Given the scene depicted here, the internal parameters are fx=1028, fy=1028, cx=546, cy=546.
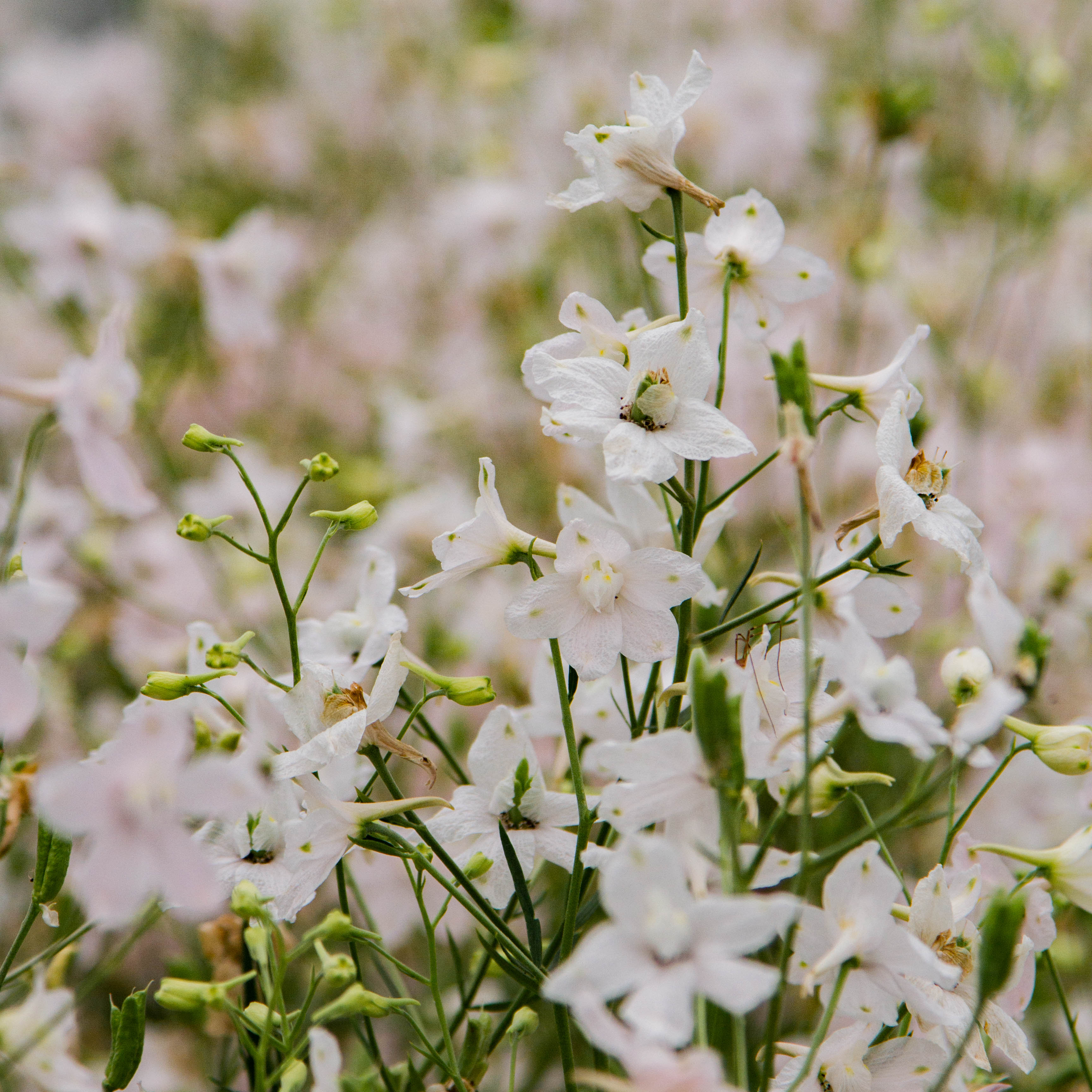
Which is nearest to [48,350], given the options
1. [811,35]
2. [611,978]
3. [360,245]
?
[360,245]

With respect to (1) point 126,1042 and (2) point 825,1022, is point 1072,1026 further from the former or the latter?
(1) point 126,1042

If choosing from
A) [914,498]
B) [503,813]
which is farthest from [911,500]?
[503,813]

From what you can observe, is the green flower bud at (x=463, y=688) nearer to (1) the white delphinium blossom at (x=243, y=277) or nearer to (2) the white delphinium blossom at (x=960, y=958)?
(2) the white delphinium blossom at (x=960, y=958)

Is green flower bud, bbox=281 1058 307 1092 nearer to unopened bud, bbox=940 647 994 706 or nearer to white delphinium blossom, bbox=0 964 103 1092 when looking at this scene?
white delphinium blossom, bbox=0 964 103 1092

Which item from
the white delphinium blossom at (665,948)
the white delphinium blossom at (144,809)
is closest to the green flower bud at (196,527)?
the white delphinium blossom at (144,809)

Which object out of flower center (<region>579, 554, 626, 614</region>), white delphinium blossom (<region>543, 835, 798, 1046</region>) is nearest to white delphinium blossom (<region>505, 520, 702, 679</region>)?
flower center (<region>579, 554, 626, 614</region>)
